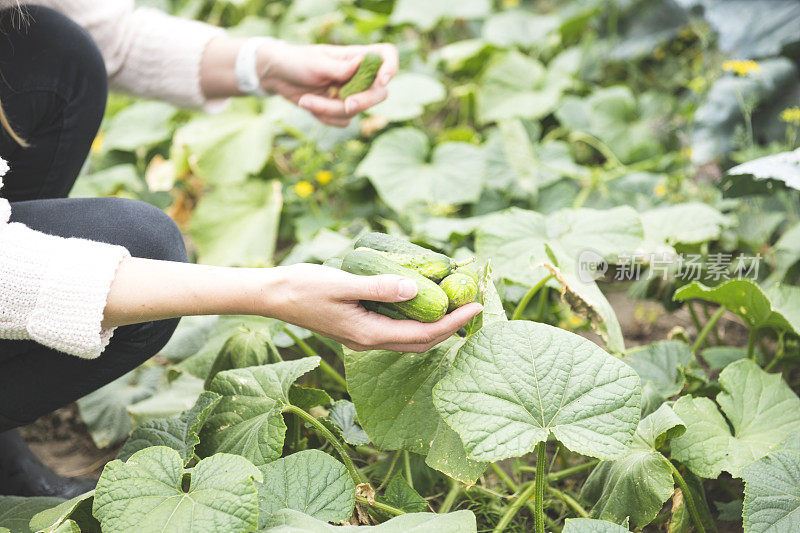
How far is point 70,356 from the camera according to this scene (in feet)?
4.66

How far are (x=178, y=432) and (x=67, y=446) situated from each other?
78 centimetres

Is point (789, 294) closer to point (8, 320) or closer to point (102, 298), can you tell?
point (102, 298)

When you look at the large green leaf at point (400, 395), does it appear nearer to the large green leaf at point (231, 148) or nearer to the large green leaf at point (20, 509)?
the large green leaf at point (20, 509)

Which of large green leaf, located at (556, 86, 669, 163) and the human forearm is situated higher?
the human forearm

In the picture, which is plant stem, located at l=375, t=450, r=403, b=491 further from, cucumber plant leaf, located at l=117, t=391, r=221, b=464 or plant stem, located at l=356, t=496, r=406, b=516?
cucumber plant leaf, located at l=117, t=391, r=221, b=464

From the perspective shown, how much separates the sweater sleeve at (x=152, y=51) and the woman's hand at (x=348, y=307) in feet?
3.54

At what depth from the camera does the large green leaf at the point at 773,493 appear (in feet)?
4.02

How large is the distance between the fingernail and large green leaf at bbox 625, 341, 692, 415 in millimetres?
781

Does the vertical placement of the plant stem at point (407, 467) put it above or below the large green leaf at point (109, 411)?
above

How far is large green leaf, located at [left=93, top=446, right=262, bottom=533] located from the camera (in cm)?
114

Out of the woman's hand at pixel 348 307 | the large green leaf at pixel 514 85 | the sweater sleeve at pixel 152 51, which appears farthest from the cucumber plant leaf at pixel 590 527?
the large green leaf at pixel 514 85

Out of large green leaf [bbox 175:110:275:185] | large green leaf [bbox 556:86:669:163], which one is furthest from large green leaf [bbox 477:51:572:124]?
large green leaf [bbox 175:110:275:185]

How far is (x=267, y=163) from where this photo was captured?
3010 mm

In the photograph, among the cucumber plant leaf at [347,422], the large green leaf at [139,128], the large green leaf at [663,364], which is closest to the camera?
the cucumber plant leaf at [347,422]
